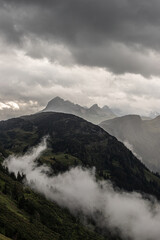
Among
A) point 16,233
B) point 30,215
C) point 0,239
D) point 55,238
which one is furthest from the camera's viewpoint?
point 30,215

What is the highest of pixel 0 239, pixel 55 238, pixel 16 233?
pixel 0 239

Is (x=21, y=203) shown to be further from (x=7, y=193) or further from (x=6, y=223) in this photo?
(x=6, y=223)

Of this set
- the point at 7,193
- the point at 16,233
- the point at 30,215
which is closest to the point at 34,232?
the point at 16,233

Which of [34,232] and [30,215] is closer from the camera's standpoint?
[34,232]

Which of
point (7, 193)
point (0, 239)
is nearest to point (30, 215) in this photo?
point (7, 193)

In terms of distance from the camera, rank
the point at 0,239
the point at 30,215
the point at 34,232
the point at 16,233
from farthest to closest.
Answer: the point at 30,215 < the point at 34,232 < the point at 16,233 < the point at 0,239

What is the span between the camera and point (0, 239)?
95625 mm

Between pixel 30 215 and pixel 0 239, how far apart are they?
9945cm

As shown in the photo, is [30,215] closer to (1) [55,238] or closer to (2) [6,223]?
(1) [55,238]

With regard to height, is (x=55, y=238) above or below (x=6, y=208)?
below

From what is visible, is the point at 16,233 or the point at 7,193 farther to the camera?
the point at 7,193

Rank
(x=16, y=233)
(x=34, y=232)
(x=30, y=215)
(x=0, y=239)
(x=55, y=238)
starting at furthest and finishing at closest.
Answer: (x=30, y=215), (x=55, y=238), (x=34, y=232), (x=16, y=233), (x=0, y=239)

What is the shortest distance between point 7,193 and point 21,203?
1685 centimetres

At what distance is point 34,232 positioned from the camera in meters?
155
